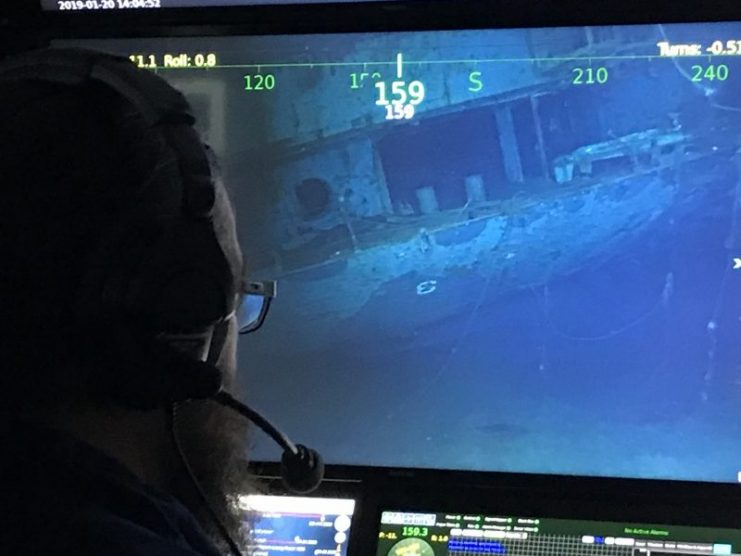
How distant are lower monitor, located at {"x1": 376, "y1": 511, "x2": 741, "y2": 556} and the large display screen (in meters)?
0.07

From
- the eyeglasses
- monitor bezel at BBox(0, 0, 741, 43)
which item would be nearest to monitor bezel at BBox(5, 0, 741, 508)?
monitor bezel at BBox(0, 0, 741, 43)

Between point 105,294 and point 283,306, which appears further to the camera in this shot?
point 283,306

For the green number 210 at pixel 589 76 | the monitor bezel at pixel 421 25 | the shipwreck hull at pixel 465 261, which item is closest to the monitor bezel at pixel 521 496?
the monitor bezel at pixel 421 25

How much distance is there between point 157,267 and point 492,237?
0.69 metres

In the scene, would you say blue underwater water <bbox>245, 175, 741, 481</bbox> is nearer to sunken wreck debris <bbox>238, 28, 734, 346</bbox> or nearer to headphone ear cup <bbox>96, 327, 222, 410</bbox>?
sunken wreck debris <bbox>238, 28, 734, 346</bbox>

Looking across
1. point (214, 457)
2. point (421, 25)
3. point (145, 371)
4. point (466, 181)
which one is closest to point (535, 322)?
point (466, 181)

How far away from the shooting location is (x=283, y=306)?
1481mm

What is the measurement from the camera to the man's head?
799 millimetres

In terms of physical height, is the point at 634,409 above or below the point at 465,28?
below

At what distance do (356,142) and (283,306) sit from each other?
23 centimetres

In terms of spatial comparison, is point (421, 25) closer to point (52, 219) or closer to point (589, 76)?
point (589, 76)

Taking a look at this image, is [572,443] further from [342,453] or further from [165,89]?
[165,89]

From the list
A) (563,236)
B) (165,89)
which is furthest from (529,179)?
(165,89)

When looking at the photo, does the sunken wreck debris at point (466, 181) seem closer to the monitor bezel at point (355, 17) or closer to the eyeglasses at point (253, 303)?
the monitor bezel at point (355, 17)
